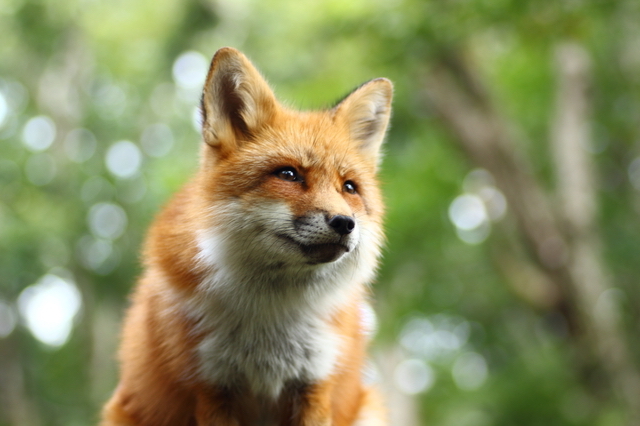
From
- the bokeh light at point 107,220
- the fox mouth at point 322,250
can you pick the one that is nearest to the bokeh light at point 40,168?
the bokeh light at point 107,220

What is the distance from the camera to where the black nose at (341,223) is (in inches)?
104

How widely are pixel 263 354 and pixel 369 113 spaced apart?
161 centimetres

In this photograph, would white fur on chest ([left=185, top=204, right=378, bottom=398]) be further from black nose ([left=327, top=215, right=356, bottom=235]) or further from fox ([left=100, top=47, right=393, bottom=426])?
black nose ([left=327, top=215, right=356, bottom=235])

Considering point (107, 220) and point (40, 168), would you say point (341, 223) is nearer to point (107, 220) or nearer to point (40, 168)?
point (40, 168)

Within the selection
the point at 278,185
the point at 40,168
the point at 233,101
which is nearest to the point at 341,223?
the point at 278,185

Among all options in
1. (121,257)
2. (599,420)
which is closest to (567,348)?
(599,420)

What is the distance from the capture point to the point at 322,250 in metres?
2.71

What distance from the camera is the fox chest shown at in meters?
2.86

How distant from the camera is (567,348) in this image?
12.7m

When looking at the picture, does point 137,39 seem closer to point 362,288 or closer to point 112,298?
point 112,298

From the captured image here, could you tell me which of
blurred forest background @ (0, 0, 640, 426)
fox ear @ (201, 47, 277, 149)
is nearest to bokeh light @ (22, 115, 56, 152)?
blurred forest background @ (0, 0, 640, 426)

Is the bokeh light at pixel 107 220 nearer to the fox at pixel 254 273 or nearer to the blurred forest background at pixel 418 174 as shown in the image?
the blurred forest background at pixel 418 174

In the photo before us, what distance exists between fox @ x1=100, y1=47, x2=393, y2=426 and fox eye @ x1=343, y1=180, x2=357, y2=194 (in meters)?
0.02

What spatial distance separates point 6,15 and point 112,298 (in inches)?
366
